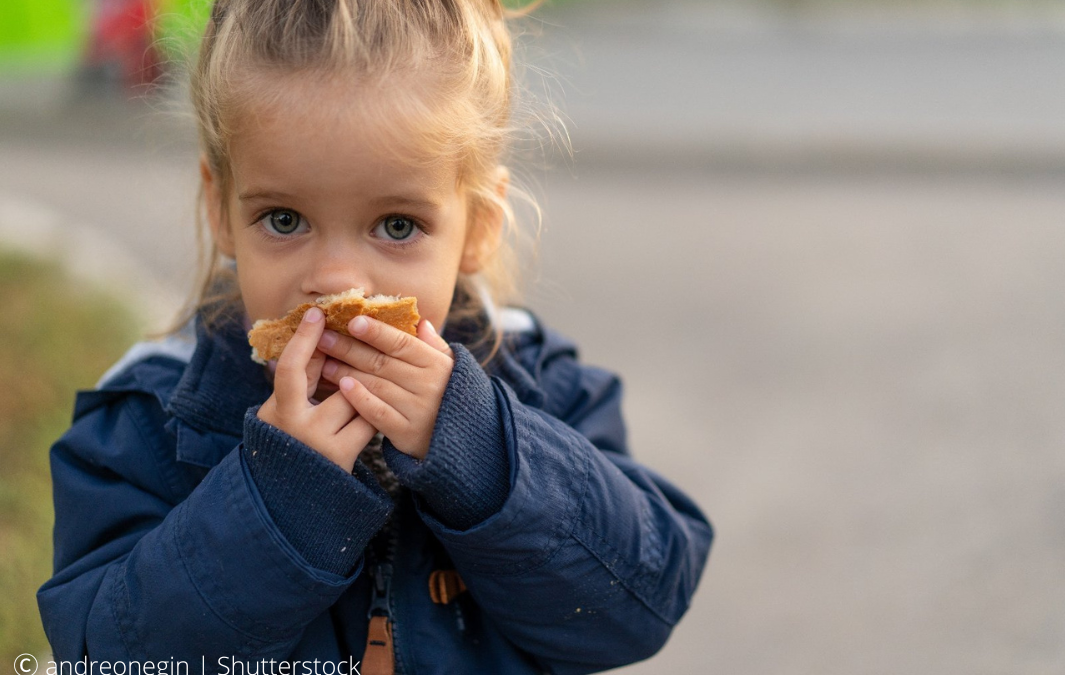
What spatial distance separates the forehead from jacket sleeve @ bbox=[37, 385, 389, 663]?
403mm

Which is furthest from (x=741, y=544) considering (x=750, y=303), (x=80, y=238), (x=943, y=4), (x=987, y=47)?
(x=943, y=4)

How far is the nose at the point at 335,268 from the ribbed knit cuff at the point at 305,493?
0.23 metres

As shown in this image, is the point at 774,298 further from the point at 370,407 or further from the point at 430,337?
the point at 370,407

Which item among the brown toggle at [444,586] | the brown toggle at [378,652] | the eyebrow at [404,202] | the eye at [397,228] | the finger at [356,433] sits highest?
the eyebrow at [404,202]

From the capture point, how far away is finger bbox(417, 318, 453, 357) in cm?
173

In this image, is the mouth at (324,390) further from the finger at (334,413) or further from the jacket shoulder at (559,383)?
the jacket shoulder at (559,383)

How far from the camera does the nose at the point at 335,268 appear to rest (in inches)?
66.2

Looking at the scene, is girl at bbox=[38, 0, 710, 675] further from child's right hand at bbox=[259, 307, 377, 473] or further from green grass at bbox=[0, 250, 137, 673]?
green grass at bbox=[0, 250, 137, 673]

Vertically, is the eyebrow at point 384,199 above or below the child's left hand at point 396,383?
above

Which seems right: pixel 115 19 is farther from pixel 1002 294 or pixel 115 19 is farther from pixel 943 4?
pixel 943 4

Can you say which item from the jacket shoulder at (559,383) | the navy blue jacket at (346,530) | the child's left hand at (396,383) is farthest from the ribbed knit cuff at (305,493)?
the jacket shoulder at (559,383)

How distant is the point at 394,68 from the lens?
1.67 meters

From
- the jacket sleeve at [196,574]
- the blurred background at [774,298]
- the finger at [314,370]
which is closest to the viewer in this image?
the jacket sleeve at [196,574]

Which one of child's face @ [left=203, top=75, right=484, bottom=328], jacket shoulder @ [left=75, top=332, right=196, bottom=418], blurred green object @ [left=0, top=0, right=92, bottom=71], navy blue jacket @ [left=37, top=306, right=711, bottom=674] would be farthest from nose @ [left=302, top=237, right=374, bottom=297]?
blurred green object @ [left=0, top=0, right=92, bottom=71]
